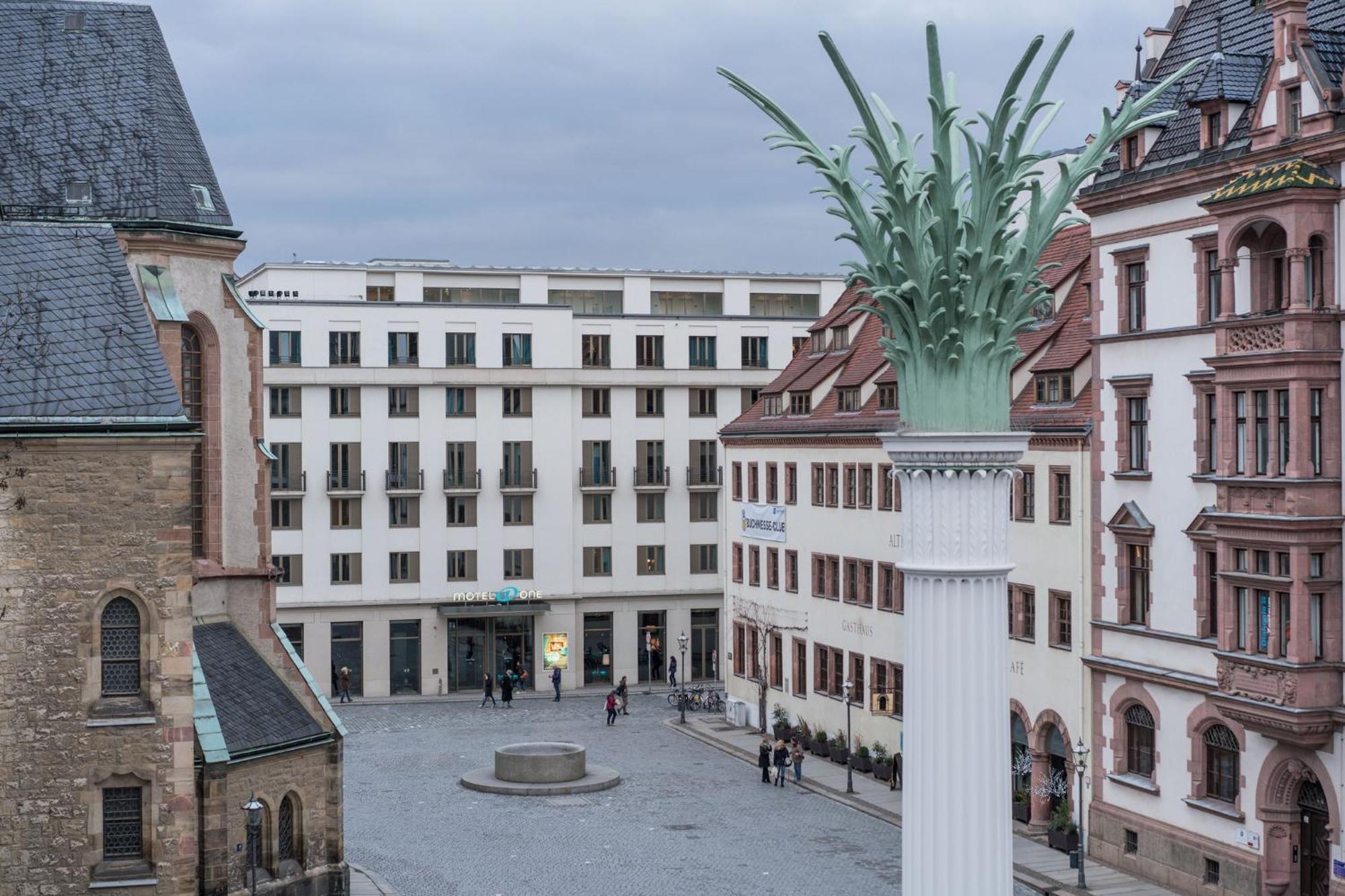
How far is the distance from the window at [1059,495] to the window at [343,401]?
38.4m

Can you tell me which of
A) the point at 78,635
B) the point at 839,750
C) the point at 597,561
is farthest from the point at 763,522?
the point at 78,635

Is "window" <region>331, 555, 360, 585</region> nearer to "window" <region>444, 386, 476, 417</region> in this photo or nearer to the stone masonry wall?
"window" <region>444, 386, 476, 417</region>

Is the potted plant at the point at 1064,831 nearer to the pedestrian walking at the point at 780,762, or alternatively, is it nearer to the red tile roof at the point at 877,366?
the red tile roof at the point at 877,366

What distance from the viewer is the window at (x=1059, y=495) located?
41844 millimetres

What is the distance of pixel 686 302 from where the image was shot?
276ft

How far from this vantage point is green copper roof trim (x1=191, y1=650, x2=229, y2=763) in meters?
33.3

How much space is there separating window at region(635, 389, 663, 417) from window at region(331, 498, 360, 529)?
13.0m

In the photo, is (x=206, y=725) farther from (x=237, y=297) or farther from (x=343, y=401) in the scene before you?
(x=343, y=401)

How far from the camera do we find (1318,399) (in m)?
32.2

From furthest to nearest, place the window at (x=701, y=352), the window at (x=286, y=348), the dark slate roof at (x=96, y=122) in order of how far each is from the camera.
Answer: the window at (x=701, y=352) → the window at (x=286, y=348) → the dark slate roof at (x=96, y=122)

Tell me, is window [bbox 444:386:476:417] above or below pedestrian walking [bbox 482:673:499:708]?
above

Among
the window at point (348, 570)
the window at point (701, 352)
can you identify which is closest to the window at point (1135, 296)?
the window at point (701, 352)

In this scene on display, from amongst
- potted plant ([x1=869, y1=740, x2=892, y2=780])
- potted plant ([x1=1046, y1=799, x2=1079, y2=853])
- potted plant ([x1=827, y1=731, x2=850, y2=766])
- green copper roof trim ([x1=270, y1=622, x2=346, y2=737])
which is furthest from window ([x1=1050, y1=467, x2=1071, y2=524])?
green copper roof trim ([x1=270, y1=622, x2=346, y2=737])

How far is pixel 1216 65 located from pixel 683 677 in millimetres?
41251
